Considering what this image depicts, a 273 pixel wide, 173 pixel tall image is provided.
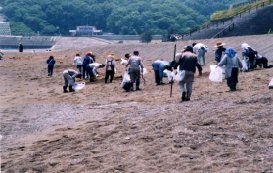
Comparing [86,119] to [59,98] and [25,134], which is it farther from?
[59,98]

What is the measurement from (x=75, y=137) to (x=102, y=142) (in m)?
0.93

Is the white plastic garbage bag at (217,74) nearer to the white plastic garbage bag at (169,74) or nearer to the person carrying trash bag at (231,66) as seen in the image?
the white plastic garbage bag at (169,74)

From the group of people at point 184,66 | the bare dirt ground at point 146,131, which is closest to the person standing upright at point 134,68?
the group of people at point 184,66

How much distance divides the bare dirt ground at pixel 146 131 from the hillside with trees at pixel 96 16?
9503 cm

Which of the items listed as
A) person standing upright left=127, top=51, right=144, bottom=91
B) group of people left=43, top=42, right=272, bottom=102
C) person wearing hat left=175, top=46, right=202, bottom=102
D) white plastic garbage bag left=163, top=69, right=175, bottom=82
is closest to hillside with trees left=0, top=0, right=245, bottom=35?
group of people left=43, top=42, right=272, bottom=102

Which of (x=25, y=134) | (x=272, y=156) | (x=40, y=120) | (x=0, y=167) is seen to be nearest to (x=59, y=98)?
(x=40, y=120)

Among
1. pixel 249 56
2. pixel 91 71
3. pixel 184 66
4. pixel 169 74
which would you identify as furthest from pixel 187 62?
pixel 91 71

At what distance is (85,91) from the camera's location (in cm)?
2084

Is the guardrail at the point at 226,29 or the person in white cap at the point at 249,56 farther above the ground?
the guardrail at the point at 226,29

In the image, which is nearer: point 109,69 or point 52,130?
point 52,130

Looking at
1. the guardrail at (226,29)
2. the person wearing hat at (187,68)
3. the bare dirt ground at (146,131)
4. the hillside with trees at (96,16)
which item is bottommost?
the bare dirt ground at (146,131)

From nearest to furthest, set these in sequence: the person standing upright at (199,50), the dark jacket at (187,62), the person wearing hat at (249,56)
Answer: the dark jacket at (187,62) < the person wearing hat at (249,56) < the person standing upright at (199,50)

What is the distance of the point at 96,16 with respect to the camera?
128250 mm

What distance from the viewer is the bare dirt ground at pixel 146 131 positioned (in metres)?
9.08
